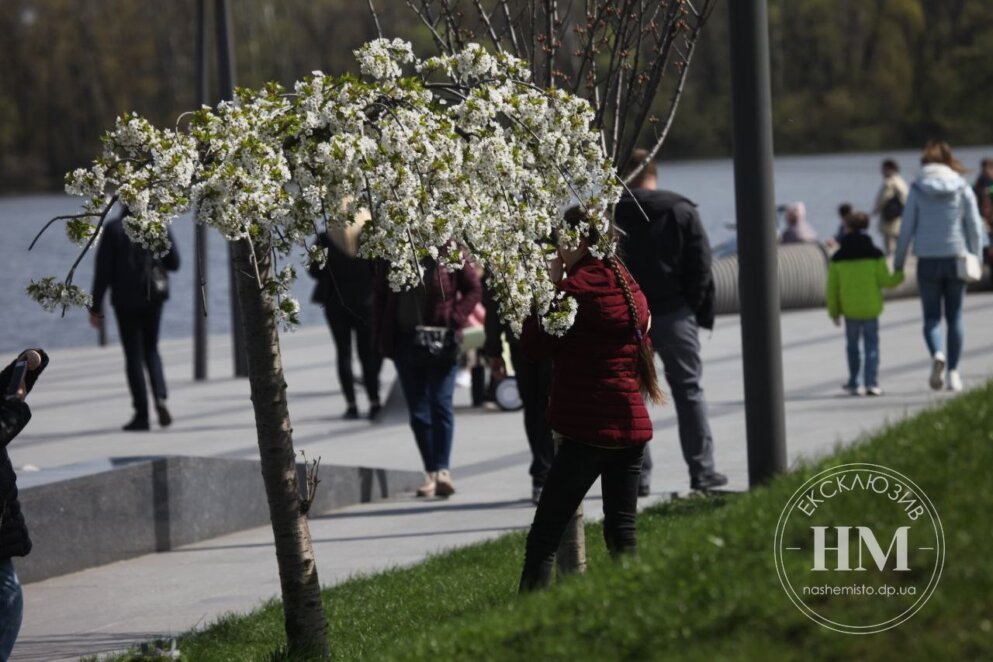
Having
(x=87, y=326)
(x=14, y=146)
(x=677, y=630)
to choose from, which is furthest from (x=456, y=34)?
(x=14, y=146)

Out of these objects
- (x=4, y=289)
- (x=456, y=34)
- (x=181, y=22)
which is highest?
(x=181, y=22)

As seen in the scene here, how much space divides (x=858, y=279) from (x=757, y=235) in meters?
6.01

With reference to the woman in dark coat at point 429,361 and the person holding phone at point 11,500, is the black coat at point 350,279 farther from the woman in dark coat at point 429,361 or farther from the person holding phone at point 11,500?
the person holding phone at point 11,500

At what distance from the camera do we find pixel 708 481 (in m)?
9.34

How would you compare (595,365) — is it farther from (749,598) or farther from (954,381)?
(954,381)

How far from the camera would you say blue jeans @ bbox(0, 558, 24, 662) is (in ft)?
17.9

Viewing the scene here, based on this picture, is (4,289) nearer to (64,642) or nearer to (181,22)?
(64,642)

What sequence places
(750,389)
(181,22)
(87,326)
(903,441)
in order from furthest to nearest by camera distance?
(181,22)
(87,326)
(750,389)
(903,441)

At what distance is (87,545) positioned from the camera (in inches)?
336

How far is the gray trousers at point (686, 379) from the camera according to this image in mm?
9391

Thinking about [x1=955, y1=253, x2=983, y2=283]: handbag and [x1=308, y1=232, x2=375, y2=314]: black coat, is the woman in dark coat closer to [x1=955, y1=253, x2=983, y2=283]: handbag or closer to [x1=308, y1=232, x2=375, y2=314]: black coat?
[x1=308, y1=232, x2=375, y2=314]: black coat

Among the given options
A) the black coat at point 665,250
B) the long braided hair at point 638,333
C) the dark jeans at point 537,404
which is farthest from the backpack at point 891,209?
the long braided hair at point 638,333

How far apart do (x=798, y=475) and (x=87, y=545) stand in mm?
4490
